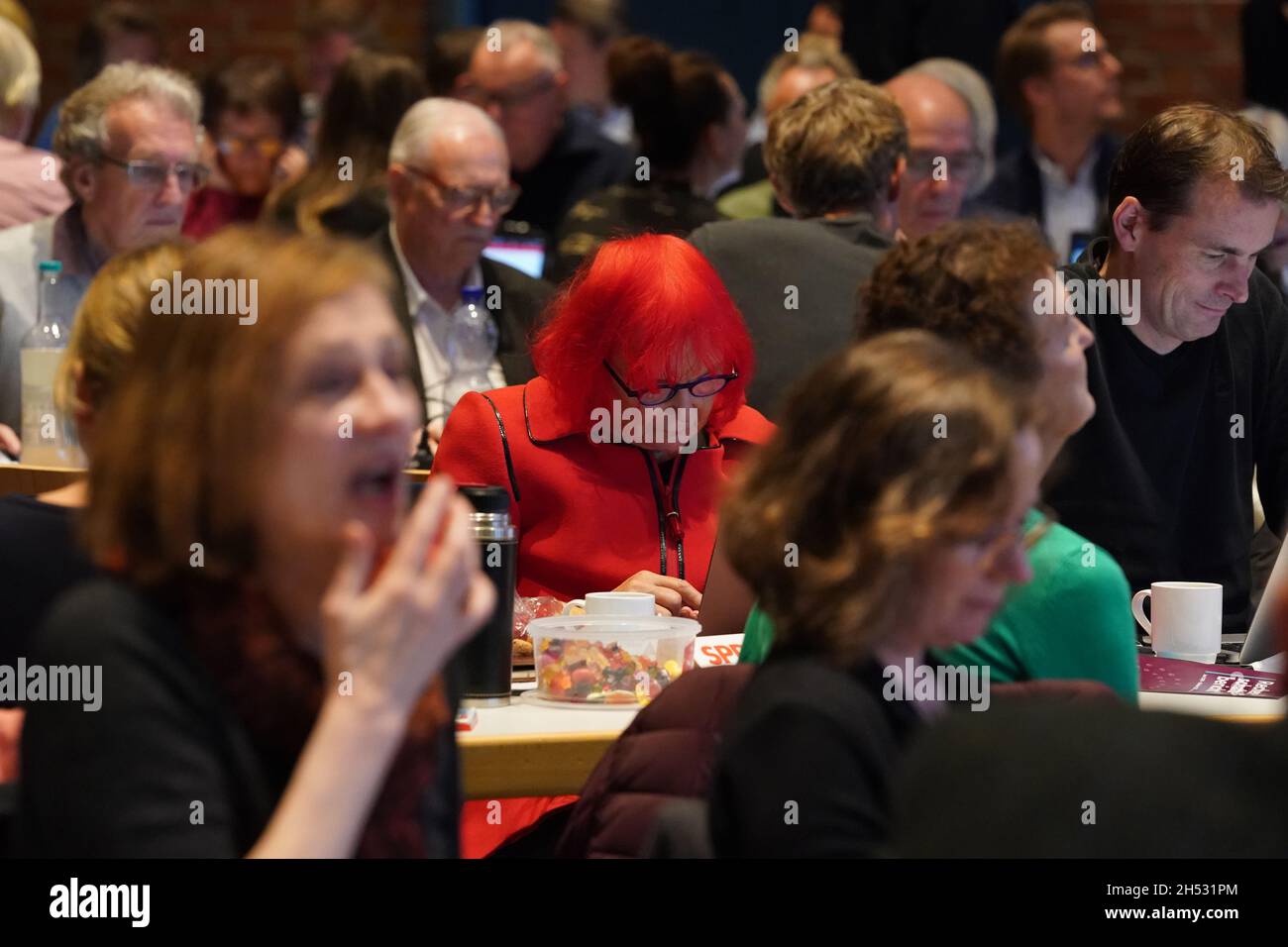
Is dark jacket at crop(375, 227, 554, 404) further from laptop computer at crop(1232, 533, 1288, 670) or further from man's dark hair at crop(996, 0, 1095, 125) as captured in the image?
man's dark hair at crop(996, 0, 1095, 125)

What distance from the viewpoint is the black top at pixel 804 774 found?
130 cm

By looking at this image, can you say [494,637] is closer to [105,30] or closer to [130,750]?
[130,750]

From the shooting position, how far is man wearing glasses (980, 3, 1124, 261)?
5805 mm

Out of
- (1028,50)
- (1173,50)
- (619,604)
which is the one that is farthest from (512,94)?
(619,604)

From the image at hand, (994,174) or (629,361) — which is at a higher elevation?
(994,174)

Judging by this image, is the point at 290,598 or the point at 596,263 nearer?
the point at 290,598

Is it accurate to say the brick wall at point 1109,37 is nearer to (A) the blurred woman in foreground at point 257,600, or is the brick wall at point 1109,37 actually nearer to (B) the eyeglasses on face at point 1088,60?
(B) the eyeglasses on face at point 1088,60

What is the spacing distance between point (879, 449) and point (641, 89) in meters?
3.83

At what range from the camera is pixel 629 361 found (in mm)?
2707

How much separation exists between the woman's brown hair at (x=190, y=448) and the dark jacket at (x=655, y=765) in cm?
50

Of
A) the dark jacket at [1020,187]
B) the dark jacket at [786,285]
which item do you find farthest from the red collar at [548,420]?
the dark jacket at [1020,187]
